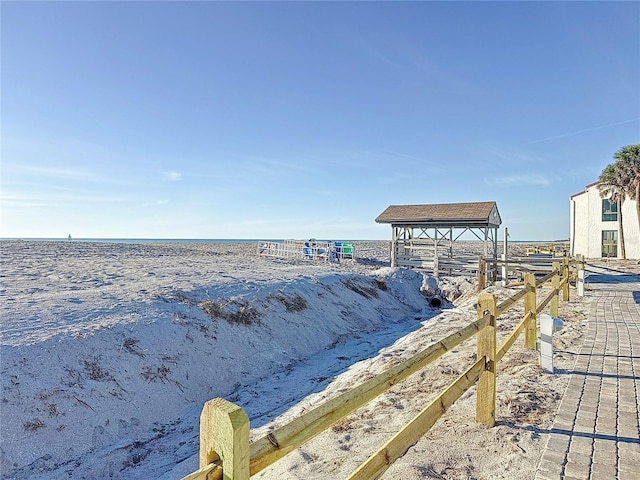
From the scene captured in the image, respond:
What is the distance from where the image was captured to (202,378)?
7590mm

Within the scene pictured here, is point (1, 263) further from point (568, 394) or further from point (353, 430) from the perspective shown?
point (568, 394)

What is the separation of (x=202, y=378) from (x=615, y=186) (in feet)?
107

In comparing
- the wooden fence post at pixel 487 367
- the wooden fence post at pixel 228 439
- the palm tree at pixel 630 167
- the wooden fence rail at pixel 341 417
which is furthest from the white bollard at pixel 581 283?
the palm tree at pixel 630 167

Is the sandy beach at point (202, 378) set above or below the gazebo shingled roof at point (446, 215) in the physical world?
below

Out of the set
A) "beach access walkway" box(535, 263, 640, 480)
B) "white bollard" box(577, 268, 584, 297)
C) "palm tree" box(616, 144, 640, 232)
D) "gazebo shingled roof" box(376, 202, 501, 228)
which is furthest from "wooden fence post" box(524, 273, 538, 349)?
"palm tree" box(616, 144, 640, 232)

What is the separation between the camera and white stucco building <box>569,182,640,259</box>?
29.1 metres

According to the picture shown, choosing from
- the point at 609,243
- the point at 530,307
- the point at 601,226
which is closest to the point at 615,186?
the point at 601,226

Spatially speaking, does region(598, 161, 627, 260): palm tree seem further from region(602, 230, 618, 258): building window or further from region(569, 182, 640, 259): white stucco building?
region(602, 230, 618, 258): building window

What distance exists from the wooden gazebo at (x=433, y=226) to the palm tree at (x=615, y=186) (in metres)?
14.4

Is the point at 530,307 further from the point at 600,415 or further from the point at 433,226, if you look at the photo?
the point at 433,226

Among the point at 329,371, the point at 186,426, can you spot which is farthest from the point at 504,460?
the point at 329,371

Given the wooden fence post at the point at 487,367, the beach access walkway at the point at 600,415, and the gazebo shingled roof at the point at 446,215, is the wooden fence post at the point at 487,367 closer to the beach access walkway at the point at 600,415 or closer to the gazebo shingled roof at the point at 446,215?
the beach access walkway at the point at 600,415

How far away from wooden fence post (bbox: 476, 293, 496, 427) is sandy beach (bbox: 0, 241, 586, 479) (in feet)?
0.65

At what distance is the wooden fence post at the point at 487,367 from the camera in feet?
12.5
